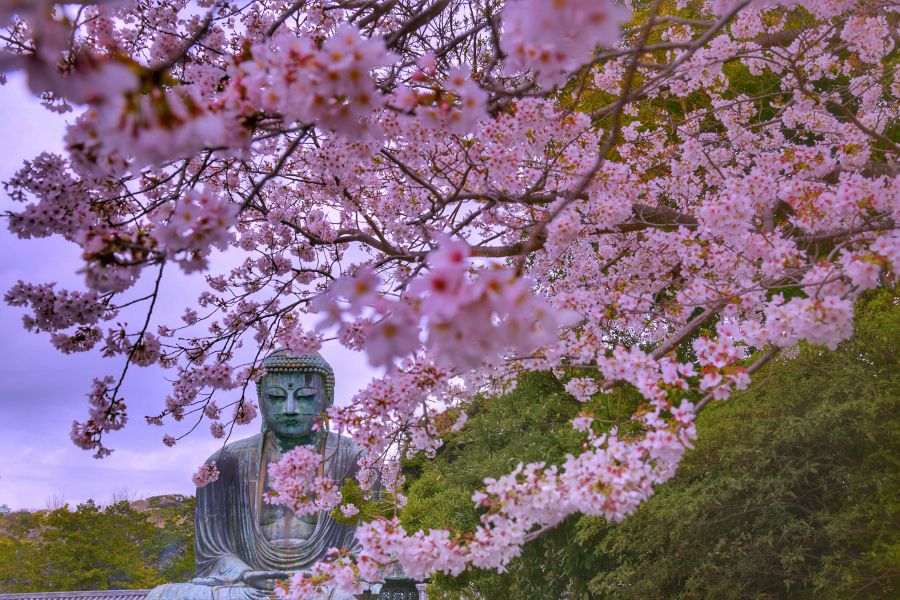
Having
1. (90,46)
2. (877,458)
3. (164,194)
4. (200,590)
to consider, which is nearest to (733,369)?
(164,194)

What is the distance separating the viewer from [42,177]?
3.06 metres

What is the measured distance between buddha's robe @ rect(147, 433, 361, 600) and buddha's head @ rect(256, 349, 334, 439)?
386 millimetres

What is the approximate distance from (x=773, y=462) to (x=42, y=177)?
4.89 m

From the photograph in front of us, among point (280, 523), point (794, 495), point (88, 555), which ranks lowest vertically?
point (794, 495)

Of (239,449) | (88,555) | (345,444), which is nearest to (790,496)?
(345,444)

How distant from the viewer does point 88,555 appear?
39.6ft

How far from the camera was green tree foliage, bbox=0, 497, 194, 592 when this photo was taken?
1190 centimetres

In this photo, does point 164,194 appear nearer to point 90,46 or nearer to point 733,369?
Answer: point 90,46

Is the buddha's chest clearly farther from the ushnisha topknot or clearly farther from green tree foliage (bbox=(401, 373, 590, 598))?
green tree foliage (bbox=(401, 373, 590, 598))

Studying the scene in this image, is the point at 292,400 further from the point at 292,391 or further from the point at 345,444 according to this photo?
the point at 345,444

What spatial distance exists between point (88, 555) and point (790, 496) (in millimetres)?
10873

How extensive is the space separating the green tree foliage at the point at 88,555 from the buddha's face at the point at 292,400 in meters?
6.34

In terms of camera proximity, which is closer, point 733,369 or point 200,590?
point 733,369

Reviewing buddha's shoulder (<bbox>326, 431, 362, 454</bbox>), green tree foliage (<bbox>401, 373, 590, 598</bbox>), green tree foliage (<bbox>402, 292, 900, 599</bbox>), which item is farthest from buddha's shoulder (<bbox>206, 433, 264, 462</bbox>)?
green tree foliage (<bbox>402, 292, 900, 599</bbox>)
